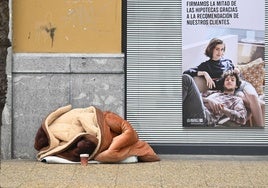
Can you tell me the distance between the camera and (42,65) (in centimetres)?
875

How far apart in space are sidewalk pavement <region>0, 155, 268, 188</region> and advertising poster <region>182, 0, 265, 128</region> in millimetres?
763

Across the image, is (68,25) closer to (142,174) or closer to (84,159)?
(84,159)

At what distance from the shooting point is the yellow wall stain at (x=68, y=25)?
28.9 feet

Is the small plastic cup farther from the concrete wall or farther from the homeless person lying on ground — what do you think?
the concrete wall

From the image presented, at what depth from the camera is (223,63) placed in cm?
888

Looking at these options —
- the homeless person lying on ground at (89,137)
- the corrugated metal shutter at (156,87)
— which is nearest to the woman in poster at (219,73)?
the corrugated metal shutter at (156,87)

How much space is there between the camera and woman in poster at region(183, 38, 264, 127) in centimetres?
888

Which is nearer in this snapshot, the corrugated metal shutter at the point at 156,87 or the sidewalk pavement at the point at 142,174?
the sidewalk pavement at the point at 142,174

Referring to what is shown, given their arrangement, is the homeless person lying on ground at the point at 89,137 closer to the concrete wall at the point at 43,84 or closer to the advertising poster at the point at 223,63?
the concrete wall at the point at 43,84

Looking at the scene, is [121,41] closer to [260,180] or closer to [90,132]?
[90,132]

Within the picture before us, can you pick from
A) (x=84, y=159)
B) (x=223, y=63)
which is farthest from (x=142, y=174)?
(x=223, y=63)

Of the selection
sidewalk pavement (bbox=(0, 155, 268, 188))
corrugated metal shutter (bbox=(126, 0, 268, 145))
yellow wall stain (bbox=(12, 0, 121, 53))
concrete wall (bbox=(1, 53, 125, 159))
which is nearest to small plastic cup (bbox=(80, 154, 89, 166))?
sidewalk pavement (bbox=(0, 155, 268, 188))

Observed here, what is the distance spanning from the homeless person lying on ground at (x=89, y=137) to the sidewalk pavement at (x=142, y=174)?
0.53 ft

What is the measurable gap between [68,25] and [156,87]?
166 centimetres
